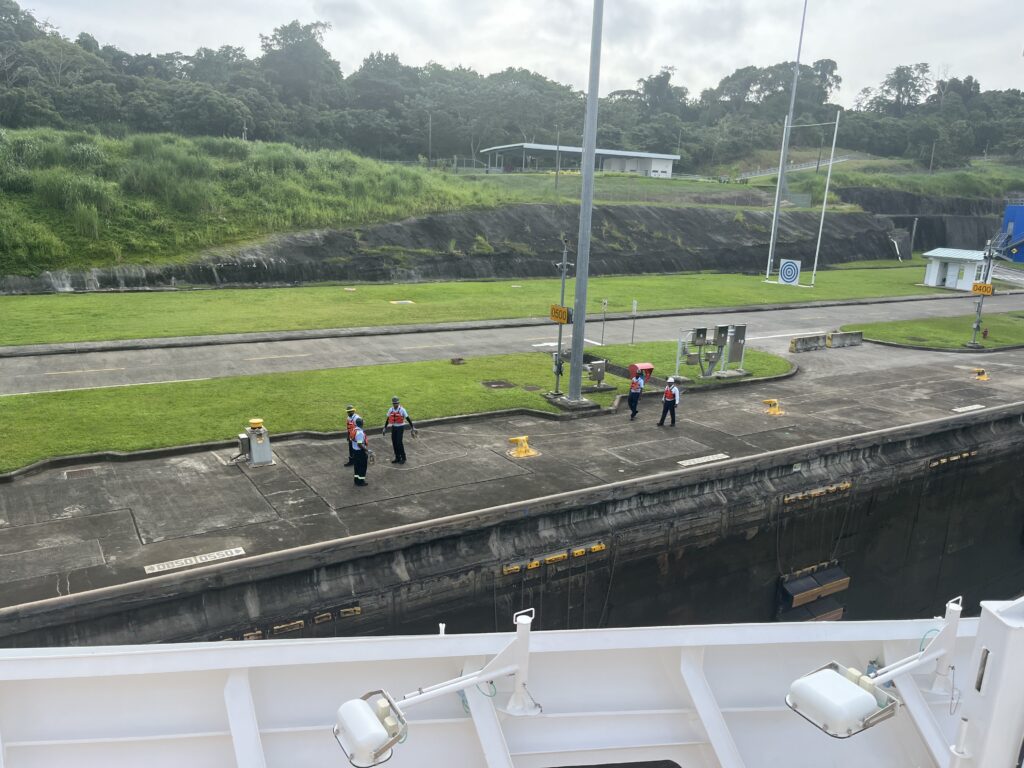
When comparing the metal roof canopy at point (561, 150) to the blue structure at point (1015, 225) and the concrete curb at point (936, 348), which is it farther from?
the concrete curb at point (936, 348)

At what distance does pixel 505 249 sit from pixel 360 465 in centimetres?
3617

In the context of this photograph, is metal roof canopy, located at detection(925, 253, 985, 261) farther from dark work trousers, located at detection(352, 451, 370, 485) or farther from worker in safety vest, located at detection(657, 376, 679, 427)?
dark work trousers, located at detection(352, 451, 370, 485)

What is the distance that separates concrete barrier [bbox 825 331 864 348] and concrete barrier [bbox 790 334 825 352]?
407 mm

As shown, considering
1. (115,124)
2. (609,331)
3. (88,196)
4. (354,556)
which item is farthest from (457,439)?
(115,124)

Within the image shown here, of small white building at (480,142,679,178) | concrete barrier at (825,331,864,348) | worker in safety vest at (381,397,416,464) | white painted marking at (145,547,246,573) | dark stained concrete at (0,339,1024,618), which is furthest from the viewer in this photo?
small white building at (480,142,679,178)

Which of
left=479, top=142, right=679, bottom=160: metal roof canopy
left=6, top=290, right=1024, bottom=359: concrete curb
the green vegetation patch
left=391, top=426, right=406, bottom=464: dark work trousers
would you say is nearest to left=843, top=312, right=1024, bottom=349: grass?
left=6, top=290, right=1024, bottom=359: concrete curb

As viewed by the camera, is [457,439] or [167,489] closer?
[167,489]

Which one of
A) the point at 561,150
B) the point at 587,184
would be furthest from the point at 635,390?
the point at 561,150

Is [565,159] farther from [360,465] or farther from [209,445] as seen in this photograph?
[360,465]

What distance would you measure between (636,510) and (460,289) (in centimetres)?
2892

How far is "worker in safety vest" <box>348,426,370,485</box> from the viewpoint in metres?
14.0

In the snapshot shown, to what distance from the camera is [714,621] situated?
1474 cm

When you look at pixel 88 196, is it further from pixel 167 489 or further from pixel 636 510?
pixel 636 510

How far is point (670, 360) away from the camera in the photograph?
2597 centimetres
